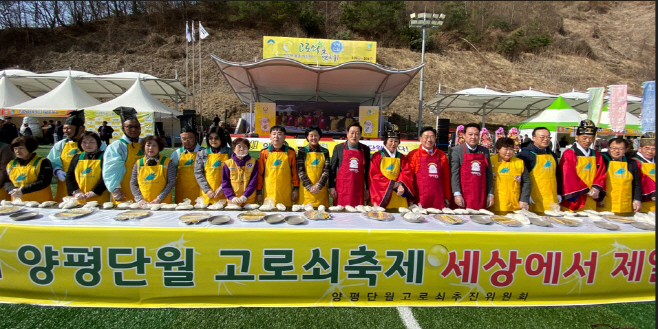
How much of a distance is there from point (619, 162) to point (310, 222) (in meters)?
3.33

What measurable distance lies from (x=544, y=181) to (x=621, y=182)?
82cm

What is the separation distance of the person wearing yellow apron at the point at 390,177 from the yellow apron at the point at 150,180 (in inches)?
81.5

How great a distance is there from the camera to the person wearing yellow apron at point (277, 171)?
3070 mm

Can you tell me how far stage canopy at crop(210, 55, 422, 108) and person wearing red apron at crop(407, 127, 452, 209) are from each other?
11068mm

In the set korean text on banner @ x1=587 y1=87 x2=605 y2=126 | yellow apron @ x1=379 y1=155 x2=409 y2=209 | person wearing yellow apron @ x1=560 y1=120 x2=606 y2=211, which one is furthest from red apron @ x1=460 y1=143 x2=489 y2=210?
korean text on banner @ x1=587 y1=87 x2=605 y2=126

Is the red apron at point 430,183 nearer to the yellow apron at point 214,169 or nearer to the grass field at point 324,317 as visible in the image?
the grass field at point 324,317

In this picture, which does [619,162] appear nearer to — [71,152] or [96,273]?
[96,273]

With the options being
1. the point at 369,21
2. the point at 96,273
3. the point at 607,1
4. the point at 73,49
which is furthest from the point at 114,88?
the point at 607,1

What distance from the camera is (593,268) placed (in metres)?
2.04

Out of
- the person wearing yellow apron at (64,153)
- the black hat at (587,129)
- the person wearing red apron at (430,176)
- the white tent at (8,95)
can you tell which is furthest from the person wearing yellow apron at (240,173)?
the white tent at (8,95)

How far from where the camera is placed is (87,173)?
9.75ft

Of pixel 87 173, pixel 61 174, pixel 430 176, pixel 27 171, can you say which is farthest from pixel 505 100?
pixel 27 171

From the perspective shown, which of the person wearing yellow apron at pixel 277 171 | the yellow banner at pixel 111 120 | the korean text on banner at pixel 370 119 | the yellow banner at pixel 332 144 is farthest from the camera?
the korean text on banner at pixel 370 119

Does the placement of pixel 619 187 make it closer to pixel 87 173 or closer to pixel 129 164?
pixel 129 164
